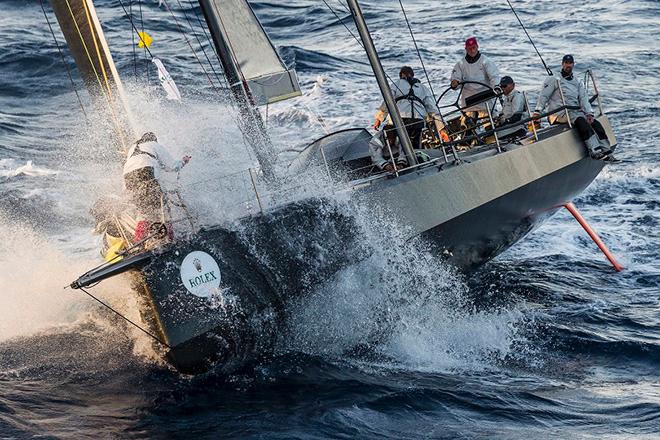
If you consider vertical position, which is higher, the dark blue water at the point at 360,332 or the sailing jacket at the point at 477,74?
the sailing jacket at the point at 477,74

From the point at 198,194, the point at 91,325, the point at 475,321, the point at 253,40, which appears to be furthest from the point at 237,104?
the point at 475,321

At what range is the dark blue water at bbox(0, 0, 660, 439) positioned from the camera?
264 inches

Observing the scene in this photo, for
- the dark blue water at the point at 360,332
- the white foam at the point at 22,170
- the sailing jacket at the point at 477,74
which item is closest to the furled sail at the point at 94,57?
the dark blue water at the point at 360,332

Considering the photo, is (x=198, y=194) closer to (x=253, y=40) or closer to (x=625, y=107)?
(x=253, y=40)

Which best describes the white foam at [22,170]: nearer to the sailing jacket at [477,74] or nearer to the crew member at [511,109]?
the sailing jacket at [477,74]

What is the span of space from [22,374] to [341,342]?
2.46m

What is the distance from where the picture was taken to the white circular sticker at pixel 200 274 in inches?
283

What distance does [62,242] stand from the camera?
1258cm

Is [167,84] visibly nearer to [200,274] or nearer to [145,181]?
[145,181]

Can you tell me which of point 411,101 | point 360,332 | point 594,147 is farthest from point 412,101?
point 360,332

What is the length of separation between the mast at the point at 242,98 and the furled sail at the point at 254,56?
0.10 meters

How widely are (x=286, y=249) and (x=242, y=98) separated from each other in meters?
2.40

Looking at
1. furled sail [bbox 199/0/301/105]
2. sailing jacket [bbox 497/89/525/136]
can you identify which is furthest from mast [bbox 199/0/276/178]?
sailing jacket [bbox 497/89/525/136]

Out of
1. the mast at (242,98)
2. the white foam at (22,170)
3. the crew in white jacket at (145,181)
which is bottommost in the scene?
the crew in white jacket at (145,181)
